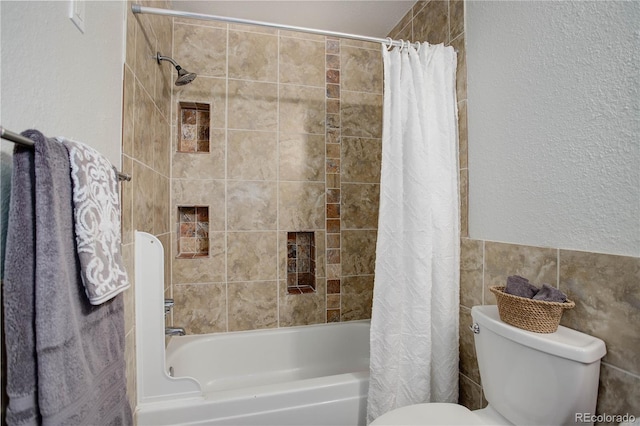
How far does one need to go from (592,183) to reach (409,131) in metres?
0.67

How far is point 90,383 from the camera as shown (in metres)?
0.57

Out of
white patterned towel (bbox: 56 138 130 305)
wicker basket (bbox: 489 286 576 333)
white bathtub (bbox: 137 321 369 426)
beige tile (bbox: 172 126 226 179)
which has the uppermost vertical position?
beige tile (bbox: 172 126 226 179)

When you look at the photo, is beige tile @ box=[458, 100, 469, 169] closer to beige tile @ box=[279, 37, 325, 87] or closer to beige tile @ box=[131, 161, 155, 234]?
beige tile @ box=[279, 37, 325, 87]

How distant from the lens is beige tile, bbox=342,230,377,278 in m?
2.16

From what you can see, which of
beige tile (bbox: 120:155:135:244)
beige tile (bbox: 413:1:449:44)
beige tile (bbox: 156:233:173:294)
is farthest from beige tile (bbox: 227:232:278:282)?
beige tile (bbox: 413:1:449:44)

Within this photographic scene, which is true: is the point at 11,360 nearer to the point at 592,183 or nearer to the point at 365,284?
the point at 592,183

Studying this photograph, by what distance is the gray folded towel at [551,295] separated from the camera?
854 mm

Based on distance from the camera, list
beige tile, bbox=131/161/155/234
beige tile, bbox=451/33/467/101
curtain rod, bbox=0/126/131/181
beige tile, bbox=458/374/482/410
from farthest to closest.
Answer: beige tile, bbox=451/33/467/101 → beige tile, bbox=458/374/482/410 → beige tile, bbox=131/161/155/234 → curtain rod, bbox=0/126/131/181

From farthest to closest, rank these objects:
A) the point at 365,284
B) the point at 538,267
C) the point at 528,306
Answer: the point at 365,284, the point at 538,267, the point at 528,306

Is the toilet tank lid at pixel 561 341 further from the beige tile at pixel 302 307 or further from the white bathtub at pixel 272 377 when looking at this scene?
the beige tile at pixel 302 307

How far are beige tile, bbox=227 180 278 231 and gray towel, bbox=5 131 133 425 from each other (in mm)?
1387

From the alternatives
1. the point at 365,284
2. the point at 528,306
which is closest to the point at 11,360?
the point at 528,306

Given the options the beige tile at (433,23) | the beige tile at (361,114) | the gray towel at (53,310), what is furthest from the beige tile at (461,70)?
the gray towel at (53,310)

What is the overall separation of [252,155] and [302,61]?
79 centimetres
